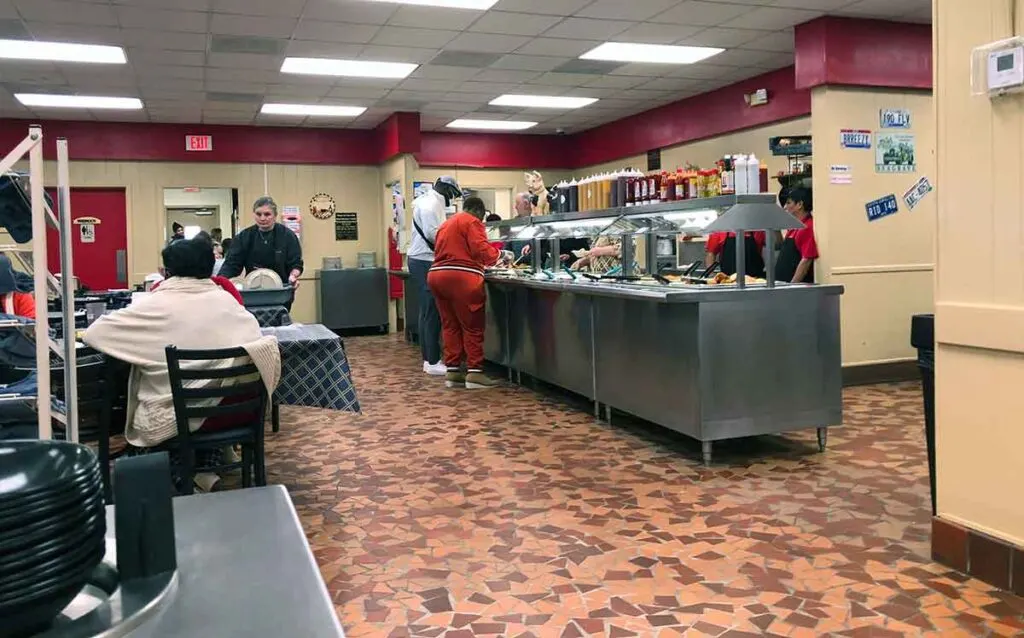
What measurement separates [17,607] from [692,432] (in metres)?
3.94

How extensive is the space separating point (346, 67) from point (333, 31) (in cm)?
131

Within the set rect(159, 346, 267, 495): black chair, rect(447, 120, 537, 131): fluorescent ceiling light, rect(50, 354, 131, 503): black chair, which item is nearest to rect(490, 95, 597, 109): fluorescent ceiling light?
rect(447, 120, 537, 131): fluorescent ceiling light

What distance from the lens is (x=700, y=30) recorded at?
702 cm

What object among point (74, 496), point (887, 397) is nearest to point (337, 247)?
point (887, 397)

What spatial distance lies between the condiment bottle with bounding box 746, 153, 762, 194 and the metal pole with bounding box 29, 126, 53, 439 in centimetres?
369

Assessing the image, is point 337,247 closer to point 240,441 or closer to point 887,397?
point 887,397

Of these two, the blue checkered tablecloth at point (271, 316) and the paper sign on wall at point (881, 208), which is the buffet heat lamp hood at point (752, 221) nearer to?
the blue checkered tablecloth at point (271, 316)

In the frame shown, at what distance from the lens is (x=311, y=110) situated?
33.8 ft

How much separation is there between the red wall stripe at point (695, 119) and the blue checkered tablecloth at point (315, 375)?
5807 mm

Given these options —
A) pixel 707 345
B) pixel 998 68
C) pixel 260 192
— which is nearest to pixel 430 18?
pixel 707 345

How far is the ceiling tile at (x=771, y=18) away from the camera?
6469 mm

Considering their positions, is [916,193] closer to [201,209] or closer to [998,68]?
[998,68]

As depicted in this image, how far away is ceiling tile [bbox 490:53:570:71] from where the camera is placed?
785 centimetres

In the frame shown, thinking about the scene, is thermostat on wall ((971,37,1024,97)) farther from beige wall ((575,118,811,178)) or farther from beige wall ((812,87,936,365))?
beige wall ((575,118,811,178))
